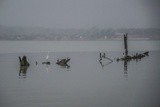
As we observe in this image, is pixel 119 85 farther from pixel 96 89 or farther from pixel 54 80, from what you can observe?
pixel 54 80

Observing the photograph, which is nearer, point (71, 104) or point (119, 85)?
point (71, 104)

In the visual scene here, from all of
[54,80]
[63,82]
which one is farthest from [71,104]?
[54,80]

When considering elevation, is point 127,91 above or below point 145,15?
below

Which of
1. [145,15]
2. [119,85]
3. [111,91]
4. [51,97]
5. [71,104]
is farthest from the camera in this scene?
[145,15]

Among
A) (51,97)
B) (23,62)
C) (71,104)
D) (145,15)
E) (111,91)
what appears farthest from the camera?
(145,15)

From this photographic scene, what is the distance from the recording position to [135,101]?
1628cm

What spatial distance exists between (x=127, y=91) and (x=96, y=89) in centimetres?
190

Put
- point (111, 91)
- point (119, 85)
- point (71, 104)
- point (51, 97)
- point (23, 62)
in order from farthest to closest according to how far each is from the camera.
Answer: point (23, 62) < point (119, 85) < point (111, 91) < point (51, 97) < point (71, 104)

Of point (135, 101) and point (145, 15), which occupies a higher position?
point (145, 15)

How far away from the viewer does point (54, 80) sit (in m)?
25.4

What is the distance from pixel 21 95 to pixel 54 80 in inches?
270

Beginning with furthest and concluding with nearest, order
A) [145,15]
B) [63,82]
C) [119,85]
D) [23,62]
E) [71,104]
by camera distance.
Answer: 1. [145,15]
2. [23,62]
3. [63,82]
4. [119,85]
5. [71,104]

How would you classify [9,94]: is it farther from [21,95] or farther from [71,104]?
[71,104]

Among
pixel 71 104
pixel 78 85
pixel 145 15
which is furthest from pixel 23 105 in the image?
pixel 145 15
